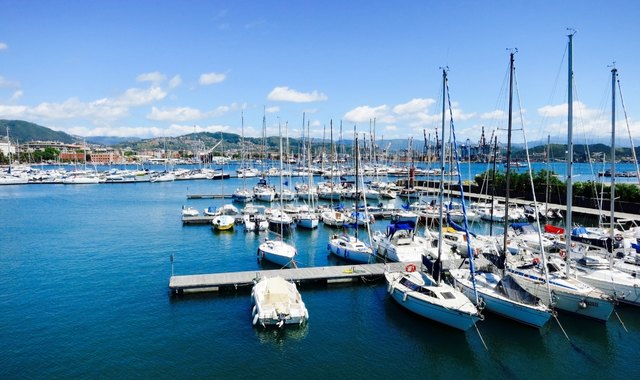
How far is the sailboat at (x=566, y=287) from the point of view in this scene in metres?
23.9

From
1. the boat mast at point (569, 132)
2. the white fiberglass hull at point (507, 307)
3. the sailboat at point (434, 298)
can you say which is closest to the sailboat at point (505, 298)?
the white fiberglass hull at point (507, 307)

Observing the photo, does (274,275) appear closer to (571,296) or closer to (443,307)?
(443,307)

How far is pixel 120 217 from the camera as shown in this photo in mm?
63938

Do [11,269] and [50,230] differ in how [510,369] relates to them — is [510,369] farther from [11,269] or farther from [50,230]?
[50,230]

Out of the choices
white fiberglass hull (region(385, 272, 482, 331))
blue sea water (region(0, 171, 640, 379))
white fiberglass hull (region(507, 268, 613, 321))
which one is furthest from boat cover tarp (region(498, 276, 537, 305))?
white fiberglass hull (region(385, 272, 482, 331))

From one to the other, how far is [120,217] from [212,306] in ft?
143

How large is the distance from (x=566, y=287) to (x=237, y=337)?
19.3m

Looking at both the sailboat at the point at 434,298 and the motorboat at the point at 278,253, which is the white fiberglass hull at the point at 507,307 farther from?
the motorboat at the point at 278,253

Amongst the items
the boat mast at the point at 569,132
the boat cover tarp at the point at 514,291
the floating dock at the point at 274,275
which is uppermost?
the boat mast at the point at 569,132

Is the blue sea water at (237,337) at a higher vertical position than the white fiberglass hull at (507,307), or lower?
→ lower

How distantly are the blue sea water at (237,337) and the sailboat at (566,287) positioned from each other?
839mm

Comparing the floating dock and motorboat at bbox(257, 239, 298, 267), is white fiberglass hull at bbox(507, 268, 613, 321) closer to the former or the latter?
the floating dock

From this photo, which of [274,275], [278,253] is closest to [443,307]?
[274,275]

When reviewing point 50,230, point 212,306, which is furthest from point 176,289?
point 50,230
